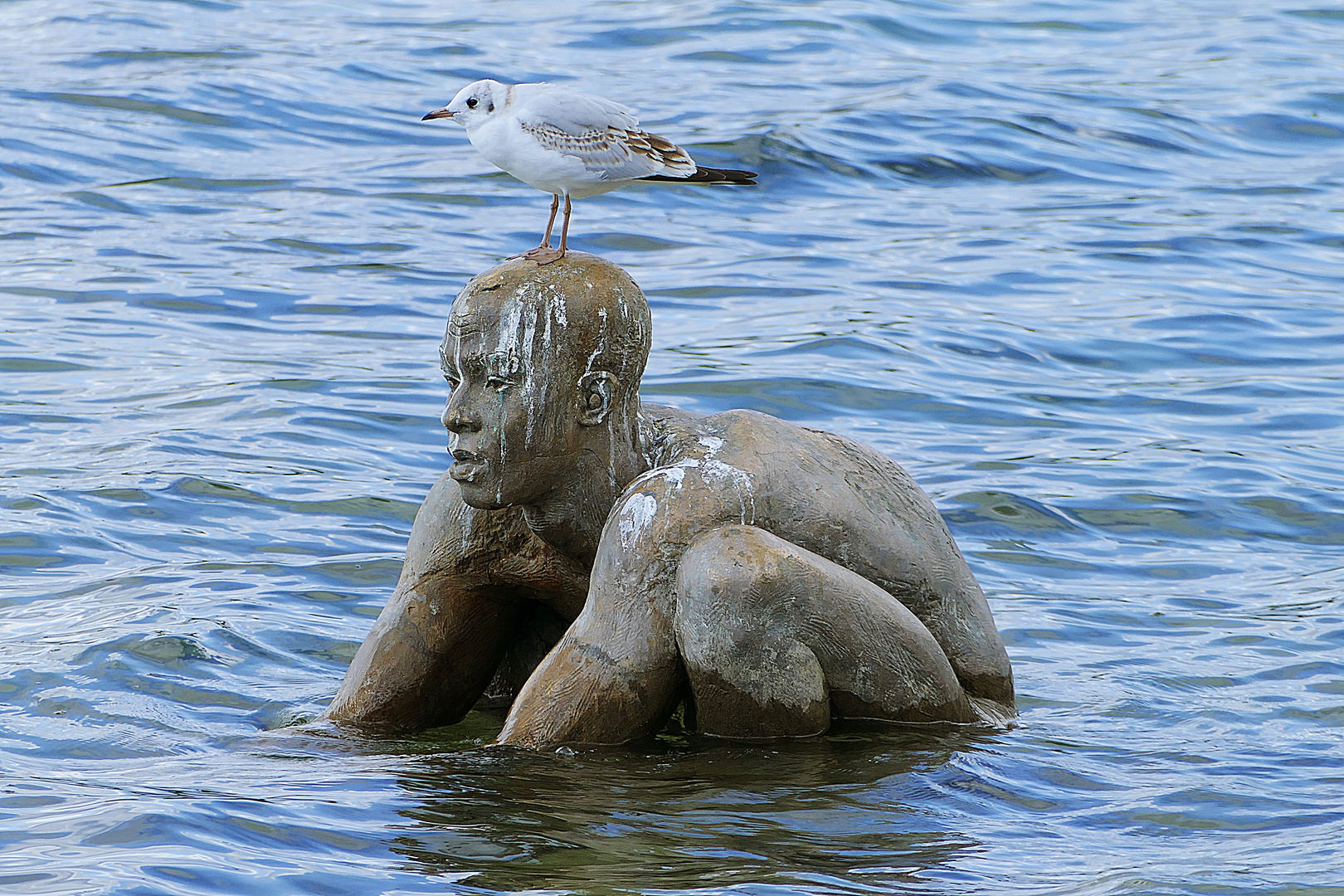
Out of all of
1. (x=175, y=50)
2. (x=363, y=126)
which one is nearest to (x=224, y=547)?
(x=363, y=126)

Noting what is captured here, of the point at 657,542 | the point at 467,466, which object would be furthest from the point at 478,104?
the point at 657,542

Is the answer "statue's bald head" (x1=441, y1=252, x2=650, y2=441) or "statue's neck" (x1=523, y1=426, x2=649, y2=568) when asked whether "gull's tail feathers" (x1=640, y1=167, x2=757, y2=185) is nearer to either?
"statue's bald head" (x1=441, y1=252, x2=650, y2=441)

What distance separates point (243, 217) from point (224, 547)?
6.26 m

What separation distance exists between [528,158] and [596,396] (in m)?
0.69

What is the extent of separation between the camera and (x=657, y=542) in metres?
5.30

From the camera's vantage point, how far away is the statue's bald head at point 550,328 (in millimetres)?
5348

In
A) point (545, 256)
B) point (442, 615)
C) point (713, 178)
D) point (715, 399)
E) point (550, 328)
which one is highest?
point (713, 178)

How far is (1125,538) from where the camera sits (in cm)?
914

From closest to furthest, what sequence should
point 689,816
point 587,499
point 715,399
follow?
point 689,816 < point 587,499 < point 715,399

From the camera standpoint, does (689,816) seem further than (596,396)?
No

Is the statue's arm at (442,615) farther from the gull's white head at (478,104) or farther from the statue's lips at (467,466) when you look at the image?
the gull's white head at (478,104)

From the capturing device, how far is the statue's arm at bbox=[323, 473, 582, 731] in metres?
5.74

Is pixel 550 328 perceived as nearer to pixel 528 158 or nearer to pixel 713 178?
pixel 528 158

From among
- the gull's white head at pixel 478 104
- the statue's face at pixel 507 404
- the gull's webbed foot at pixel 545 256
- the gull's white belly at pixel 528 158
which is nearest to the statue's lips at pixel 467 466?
the statue's face at pixel 507 404
